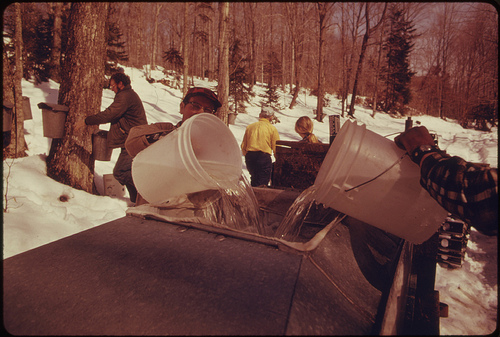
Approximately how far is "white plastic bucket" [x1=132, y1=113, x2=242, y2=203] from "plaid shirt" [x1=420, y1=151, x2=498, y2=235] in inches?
48.4

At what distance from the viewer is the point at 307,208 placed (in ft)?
7.07

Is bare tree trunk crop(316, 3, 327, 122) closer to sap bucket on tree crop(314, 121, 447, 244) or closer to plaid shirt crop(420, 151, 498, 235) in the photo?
sap bucket on tree crop(314, 121, 447, 244)

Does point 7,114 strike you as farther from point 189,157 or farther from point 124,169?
point 189,157

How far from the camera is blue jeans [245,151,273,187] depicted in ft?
17.5

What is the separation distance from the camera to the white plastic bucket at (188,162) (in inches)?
70.2

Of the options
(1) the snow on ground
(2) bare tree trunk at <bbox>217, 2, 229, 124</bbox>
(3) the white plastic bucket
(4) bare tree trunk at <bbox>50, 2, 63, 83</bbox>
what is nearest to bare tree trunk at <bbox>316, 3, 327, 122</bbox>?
(2) bare tree trunk at <bbox>217, 2, 229, 124</bbox>

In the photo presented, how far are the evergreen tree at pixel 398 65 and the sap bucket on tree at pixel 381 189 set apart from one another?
1105 inches

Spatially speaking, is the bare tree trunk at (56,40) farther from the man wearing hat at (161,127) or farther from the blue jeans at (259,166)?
the man wearing hat at (161,127)

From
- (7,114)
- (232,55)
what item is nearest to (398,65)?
(232,55)

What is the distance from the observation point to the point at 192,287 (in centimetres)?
103

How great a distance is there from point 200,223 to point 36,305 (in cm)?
75

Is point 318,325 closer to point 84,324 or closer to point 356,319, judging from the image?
point 356,319

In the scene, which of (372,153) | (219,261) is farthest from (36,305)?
(372,153)

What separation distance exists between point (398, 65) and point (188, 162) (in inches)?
1223
